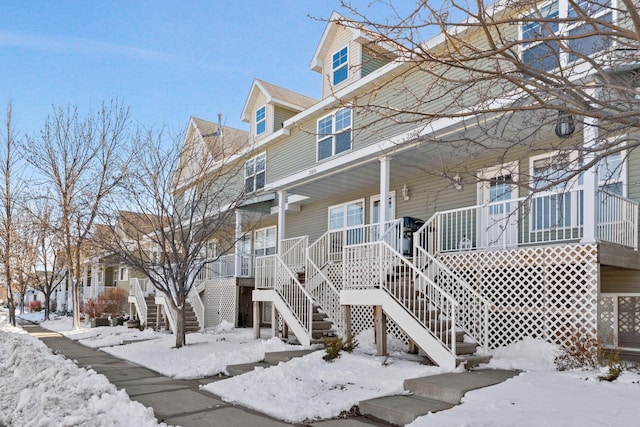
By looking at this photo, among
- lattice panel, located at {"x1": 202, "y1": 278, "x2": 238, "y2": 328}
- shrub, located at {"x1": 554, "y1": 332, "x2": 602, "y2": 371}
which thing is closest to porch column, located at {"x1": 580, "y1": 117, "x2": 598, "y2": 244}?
shrub, located at {"x1": 554, "y1": 332, "x2": 602, "y2": 371}

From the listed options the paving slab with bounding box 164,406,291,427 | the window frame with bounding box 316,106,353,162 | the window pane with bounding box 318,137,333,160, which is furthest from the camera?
the window pane with bounding box 318,137,333,160

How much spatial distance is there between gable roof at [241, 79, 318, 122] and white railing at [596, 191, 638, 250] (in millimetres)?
14323

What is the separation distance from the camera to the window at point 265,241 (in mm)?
21453

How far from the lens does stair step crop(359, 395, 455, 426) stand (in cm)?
623

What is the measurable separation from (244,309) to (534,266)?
11.5 m

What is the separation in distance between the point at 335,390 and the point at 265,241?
14.6 meters

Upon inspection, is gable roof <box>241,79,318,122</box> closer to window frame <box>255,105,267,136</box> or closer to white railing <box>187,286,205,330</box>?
window frame <box>255,105,267,136</box>

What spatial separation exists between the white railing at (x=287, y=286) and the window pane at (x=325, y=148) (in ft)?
14.9

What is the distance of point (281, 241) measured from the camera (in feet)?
49.3

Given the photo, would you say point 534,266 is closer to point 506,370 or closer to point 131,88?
point 506,370

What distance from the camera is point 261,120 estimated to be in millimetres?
22172

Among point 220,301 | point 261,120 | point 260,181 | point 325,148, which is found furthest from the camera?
point 261,120

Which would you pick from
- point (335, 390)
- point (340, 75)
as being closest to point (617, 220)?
point (335, 390)

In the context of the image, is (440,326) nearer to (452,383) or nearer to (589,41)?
(452,383)
